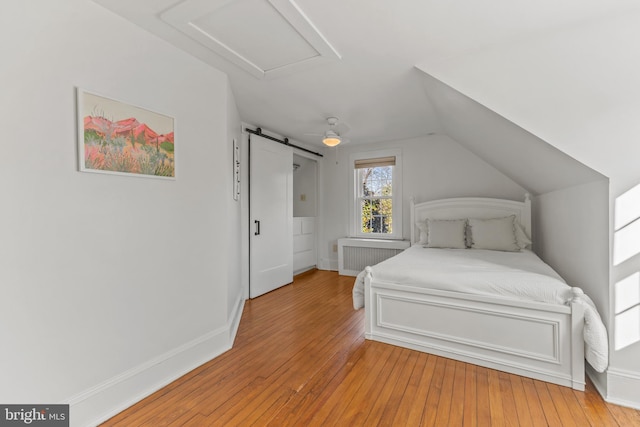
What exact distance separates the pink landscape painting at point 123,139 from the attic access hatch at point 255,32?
0.61 m

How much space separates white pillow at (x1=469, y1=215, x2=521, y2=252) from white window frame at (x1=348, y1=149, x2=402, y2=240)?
1.33 m

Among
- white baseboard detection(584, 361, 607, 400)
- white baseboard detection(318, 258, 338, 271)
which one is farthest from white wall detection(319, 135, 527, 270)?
white baseboard detection(584, 361, 607, 400)

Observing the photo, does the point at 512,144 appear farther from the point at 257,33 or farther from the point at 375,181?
the point at 375,181

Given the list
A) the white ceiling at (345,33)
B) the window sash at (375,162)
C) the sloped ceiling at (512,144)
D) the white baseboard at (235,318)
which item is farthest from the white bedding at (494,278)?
the window sash at (375,162)

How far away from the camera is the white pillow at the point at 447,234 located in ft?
11.7

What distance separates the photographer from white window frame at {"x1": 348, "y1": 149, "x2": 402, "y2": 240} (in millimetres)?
4684

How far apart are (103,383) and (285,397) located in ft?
3.40

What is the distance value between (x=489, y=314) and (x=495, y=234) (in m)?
1.64

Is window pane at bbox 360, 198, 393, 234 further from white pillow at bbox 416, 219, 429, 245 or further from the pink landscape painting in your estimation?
the pink landscape painting

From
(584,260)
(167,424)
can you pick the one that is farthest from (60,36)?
(584,260)

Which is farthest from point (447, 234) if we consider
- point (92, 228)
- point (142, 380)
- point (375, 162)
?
point (92, 228)

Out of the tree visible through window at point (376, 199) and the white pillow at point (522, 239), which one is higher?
the tree visible through window at point (376, 199)

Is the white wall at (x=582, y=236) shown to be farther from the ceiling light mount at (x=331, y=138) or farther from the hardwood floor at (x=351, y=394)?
the ceiling light mount at (x=331, y=138)

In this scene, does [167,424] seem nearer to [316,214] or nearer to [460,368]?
[460,368]
